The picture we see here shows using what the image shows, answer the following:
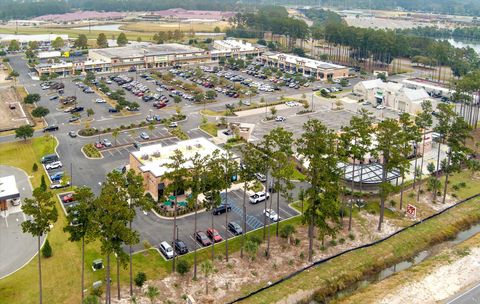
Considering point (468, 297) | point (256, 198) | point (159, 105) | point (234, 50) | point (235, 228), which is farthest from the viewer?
point (234, 50)

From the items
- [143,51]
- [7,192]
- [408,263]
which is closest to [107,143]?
[7,192]

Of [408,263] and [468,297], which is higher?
[468,297]

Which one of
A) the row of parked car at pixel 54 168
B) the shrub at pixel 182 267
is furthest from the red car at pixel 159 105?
the shrub at pixel 182 267

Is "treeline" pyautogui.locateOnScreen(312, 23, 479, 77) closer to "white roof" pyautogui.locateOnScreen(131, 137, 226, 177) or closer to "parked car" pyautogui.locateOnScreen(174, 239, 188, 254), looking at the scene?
"white roof" pyautogui.locateOnScreen(131, 137, 226, 177)

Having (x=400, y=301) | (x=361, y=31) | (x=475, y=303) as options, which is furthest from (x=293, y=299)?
(x=361, y=31)

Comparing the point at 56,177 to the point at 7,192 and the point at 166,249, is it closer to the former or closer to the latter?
the point at 7,192

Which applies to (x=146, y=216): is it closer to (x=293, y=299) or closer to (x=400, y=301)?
(x=293, y=299)

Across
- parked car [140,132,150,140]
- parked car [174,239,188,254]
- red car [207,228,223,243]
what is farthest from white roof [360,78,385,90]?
parked car [174,239,188,254]

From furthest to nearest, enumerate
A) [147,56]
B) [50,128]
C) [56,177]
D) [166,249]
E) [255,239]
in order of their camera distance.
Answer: [147,56] → [50,128] → [56,177] → [255,239] → [166,249]
